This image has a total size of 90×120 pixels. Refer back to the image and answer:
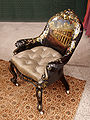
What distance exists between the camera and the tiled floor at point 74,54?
225 cm

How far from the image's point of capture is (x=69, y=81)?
261 centimetres

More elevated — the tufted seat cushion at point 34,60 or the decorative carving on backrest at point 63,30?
the decorative carving on backrest at point 63,30

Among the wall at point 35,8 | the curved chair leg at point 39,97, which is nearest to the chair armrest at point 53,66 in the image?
the curved chair leg at point 39,97

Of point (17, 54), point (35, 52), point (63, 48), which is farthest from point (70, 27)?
point (17, 54)

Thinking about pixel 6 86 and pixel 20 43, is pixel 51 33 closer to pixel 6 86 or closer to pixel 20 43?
pixel 20 43

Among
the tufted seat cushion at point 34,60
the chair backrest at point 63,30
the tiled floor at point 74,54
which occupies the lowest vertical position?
the tiled floor at point 74,54

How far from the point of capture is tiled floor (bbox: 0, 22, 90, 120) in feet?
7.39

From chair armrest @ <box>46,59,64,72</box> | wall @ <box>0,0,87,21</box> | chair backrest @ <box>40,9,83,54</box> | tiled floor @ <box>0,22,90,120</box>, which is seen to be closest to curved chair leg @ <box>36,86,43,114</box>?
chair armrest @ <box>46,59,64,72</box>

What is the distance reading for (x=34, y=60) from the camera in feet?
7.40

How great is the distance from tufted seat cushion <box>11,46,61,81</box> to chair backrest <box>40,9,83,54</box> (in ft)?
0.39

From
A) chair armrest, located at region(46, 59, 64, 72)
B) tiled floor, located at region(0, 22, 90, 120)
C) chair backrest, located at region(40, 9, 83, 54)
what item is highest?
chair backrest, located at region(40, 9, 83, 54)

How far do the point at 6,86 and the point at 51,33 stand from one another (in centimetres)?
97

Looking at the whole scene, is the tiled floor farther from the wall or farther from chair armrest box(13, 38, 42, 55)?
chair armrest box(13, 38, 42, 55)

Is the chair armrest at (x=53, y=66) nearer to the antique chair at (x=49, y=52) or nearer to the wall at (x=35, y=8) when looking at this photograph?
the antique chair at (x=49, y=52)
